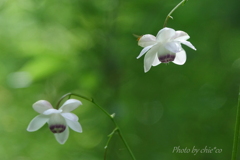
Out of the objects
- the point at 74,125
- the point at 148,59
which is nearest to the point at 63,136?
the point at 74,125

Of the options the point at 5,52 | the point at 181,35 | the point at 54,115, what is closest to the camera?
the point at 181,35

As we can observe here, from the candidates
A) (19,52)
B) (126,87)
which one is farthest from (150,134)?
(19,52)

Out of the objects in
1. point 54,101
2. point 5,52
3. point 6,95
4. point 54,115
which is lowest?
point 54,115

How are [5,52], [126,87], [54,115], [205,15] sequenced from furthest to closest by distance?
[5,52], [126,87], [205,15], [54,115]

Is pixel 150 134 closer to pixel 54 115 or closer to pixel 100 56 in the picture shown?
pixel 100 56

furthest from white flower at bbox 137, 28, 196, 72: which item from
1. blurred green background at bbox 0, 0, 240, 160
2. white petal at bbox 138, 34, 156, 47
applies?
blurred green background at bbox 0, 0, 240, 160

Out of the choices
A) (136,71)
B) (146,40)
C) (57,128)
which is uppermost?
(136,71)

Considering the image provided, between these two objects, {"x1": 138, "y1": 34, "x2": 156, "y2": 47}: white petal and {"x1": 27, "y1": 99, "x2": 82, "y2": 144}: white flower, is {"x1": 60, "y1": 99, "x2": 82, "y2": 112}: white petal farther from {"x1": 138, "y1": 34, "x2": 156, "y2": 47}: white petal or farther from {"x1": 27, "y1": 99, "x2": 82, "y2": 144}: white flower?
{"x1": 138, "y1": 34, "x2": 156, "y2": 47}: white petal

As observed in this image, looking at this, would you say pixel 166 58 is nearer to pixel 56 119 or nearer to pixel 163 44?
pixel 163 44
